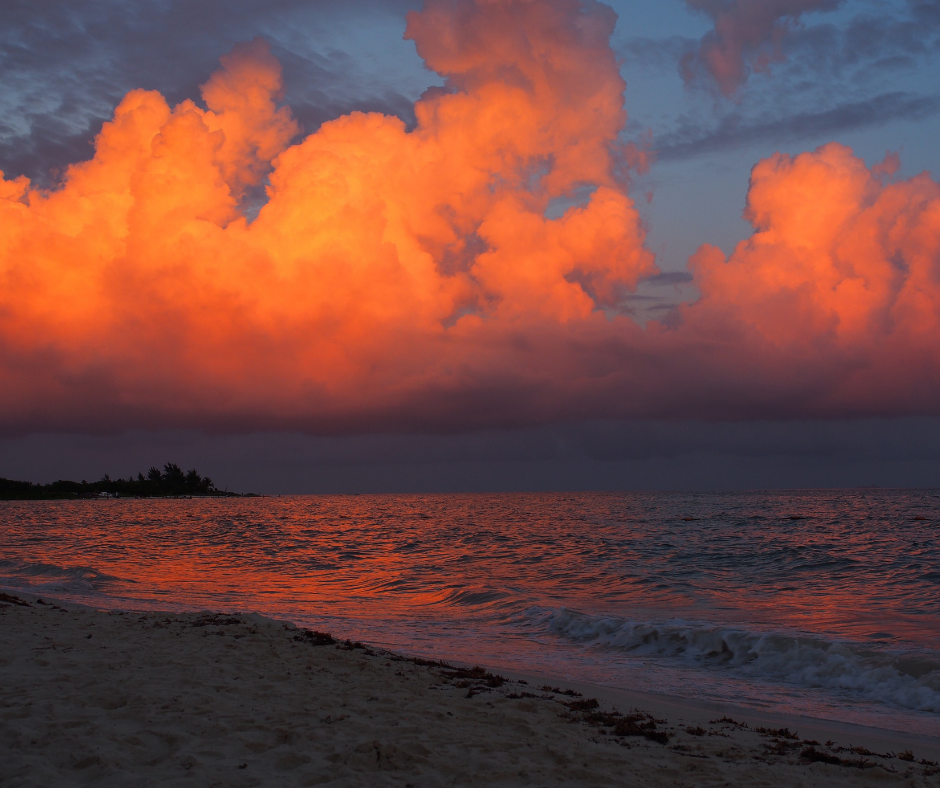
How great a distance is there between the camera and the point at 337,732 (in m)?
7.58

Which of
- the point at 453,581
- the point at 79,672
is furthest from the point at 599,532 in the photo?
the point at 79,672

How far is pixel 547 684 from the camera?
11.5m

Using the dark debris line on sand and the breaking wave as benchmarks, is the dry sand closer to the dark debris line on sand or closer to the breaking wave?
the dark debris line on sand

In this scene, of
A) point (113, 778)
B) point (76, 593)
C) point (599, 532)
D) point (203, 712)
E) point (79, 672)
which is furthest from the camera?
point (599, 532)

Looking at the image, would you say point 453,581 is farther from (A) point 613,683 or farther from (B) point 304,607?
(A) point 613,683

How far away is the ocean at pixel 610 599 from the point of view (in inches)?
510

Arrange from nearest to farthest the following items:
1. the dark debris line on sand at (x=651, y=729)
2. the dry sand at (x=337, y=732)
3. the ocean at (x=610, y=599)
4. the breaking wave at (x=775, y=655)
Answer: the dry sand at (x=337, y=732) < the dark debris line on sand at (x=651, y=729) < the breaking wave at (x=775, y=655) < the ocean at (x=610, y=599)

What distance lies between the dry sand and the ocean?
3168mm

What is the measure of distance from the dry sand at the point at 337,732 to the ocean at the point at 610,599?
10.4ft

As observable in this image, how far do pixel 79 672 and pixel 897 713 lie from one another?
12285 millimetres

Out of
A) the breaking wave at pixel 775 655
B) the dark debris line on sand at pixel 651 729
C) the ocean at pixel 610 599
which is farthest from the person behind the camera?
the ocean at pixel 610 599

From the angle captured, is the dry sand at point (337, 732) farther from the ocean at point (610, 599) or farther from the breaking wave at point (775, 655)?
the breaking wave at point (775, 655)

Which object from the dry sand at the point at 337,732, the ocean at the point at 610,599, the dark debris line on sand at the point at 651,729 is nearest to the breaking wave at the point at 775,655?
the ocean at the point at 610,599

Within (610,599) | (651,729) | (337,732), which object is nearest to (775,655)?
(651,729)
